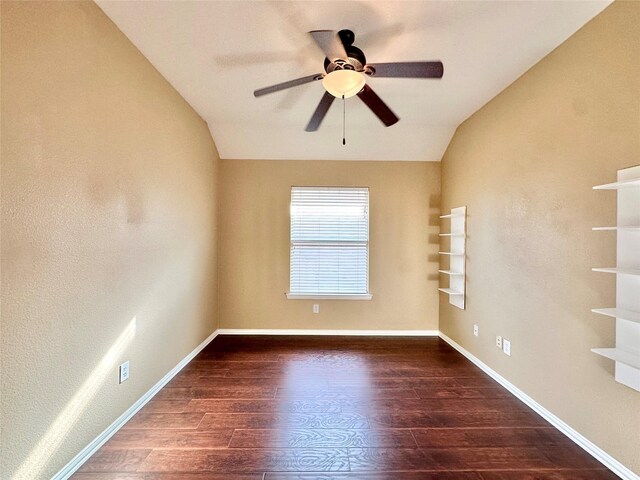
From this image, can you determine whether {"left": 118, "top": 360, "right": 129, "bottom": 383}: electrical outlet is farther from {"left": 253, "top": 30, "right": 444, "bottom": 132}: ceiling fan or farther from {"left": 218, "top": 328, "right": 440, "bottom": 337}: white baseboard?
{"left": 253, "top": 30, "right": 444, "bottom": 132}: ceiling fan

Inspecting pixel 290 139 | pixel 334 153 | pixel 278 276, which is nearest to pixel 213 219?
pixel 278 276

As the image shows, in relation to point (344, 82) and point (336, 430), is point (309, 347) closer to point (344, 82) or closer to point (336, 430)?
point (336, 430)

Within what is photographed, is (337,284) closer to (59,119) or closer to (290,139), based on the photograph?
(290,139)

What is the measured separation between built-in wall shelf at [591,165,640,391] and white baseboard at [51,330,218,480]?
2.98 meters

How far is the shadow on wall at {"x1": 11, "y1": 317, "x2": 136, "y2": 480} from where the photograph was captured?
4.41ft

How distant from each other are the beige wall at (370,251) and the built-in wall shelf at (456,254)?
356 mm

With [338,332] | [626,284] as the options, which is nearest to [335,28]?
[626,284]

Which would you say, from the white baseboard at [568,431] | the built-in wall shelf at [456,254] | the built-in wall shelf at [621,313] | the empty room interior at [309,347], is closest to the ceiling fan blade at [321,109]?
the empty room interior at [309,347]

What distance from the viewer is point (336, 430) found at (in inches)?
74.9

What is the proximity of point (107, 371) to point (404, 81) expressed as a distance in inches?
122

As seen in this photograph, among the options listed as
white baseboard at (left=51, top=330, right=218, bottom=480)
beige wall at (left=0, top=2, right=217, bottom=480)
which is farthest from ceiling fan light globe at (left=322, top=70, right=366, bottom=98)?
white baseboard at (left=51, top=330, right=218, bottom=480)

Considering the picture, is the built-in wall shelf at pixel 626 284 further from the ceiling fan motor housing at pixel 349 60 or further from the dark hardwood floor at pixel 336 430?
the ceiling fan motor housing at pixel 349 60

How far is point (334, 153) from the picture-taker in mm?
3756

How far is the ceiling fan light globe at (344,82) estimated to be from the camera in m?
1.70
